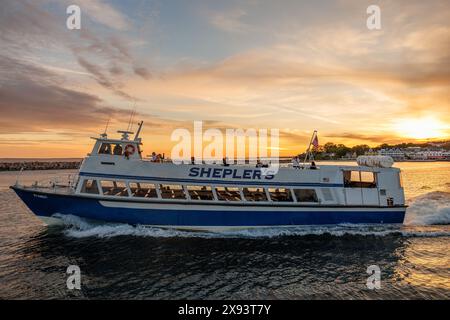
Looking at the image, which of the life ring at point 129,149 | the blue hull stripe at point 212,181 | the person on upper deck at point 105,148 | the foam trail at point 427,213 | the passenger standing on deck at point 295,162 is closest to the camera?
the blue hull stripe at point 212,181

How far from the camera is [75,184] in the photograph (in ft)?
56.9

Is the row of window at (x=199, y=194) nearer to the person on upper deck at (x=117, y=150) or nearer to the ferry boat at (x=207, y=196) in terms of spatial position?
the ferry boat at (x=207, y=196)

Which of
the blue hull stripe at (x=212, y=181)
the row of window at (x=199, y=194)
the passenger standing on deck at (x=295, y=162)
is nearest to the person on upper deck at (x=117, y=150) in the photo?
the blue hull stripe at (x=212, y=181)

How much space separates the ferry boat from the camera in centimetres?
1673

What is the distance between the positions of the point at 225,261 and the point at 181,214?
4510 millimetres

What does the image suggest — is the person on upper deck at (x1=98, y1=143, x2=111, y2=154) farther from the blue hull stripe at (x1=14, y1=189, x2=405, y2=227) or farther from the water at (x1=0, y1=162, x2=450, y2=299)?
the water at (x1=0, y1=162, x2=450, y2=299)

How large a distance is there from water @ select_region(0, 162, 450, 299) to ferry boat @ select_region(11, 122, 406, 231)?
2.49ft

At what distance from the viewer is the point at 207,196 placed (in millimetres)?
18500

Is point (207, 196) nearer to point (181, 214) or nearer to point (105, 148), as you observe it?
point (181, 214)

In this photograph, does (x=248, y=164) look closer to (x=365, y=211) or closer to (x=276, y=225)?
(x=276, y=225)

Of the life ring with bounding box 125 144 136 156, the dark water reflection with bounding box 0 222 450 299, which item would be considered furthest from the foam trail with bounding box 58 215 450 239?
the life ring with bounding box 125 144 136 156

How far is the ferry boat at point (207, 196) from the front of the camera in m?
16.7

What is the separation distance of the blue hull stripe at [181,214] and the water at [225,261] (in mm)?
563

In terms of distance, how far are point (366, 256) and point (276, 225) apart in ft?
16.6
